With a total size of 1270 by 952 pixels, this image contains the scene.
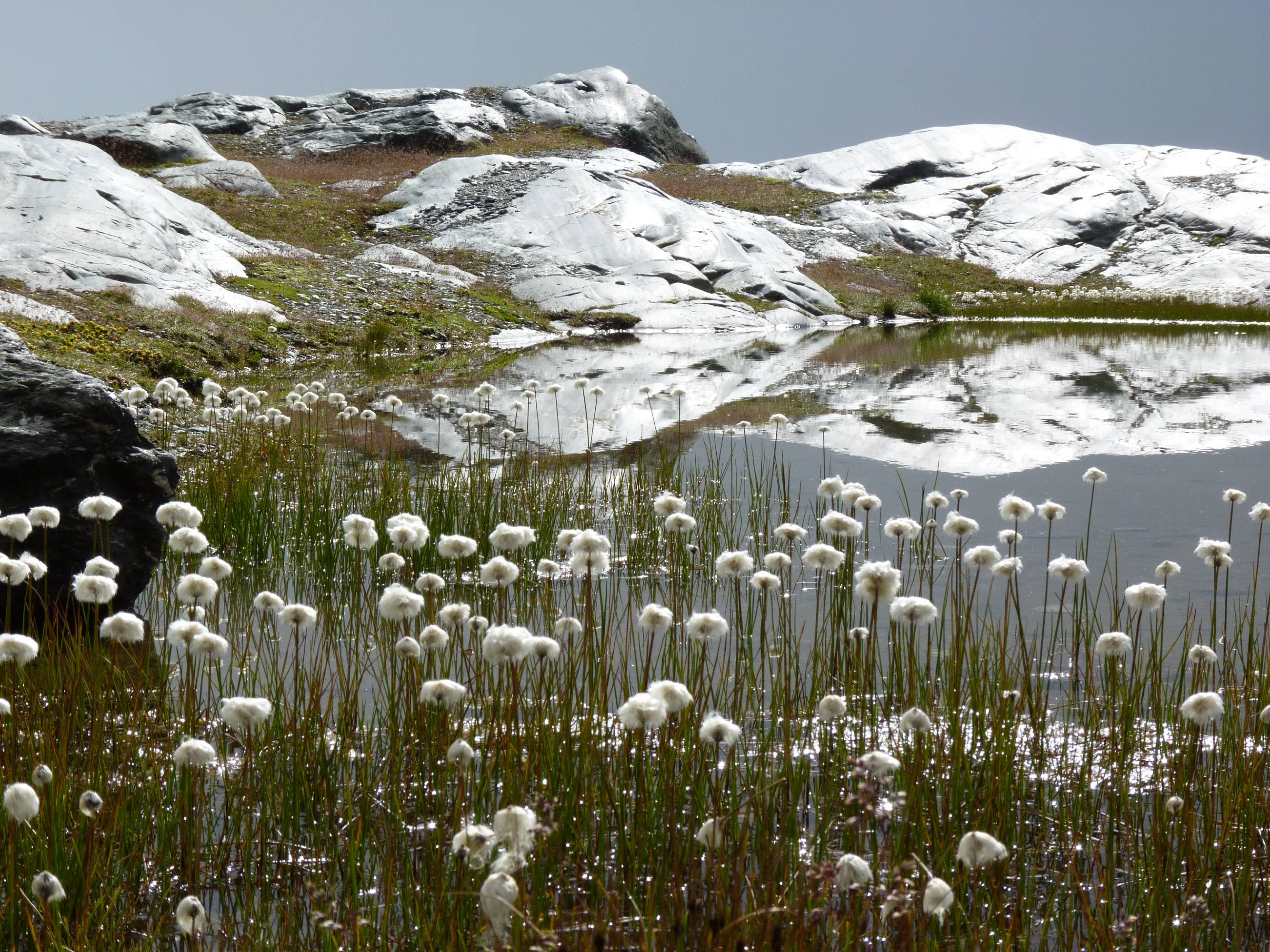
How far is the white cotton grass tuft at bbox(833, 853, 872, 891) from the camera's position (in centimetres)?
203

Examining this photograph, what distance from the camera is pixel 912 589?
645 centimetres

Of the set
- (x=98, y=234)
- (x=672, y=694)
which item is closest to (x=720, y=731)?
(x=672, y=694)

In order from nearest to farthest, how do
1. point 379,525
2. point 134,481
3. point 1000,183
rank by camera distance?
point 134,481, point 379,525, point 1000,183

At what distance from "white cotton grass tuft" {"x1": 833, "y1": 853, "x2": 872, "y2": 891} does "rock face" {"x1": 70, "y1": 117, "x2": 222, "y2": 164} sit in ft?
182

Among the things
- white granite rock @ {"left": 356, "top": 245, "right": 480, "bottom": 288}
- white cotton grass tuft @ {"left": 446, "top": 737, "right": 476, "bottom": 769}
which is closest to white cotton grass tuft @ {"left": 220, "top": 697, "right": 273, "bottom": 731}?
white cotton grass tuft @ {"left": 446, "top": 737, "right": 476, "bottom": 769}

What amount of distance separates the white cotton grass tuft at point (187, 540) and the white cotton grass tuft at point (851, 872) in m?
2.75

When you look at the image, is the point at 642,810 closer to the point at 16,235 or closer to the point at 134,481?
the point at 134,481

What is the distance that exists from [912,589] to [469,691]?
11.7 ft

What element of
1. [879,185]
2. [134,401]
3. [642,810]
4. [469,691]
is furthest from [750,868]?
[879,185]

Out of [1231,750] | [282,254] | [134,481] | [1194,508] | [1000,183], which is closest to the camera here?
[1231,750]

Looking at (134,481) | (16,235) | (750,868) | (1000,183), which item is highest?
(1000,183)

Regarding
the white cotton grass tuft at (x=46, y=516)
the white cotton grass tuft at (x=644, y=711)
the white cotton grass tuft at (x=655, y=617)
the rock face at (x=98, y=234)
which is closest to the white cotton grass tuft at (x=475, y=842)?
the white cotton grass tuft at (x=644, y=711)

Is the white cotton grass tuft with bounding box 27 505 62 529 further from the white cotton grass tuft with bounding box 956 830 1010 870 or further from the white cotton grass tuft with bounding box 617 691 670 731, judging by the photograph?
the white cotton grass tuft with bounding box 956 830 1010 870

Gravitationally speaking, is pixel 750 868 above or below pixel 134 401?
below
